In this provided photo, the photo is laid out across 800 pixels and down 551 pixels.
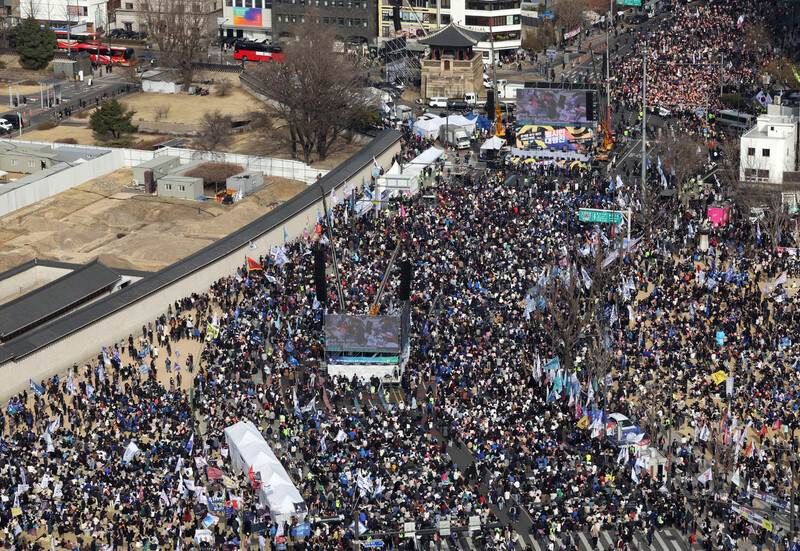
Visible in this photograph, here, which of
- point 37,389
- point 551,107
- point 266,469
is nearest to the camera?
point 266,469

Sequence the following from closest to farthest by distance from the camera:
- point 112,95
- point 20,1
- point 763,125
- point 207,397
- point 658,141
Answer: point 207,397
point 763,125
point 658,141
point 112,95
point 20,1

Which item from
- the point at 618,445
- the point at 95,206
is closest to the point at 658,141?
the point at 95,206

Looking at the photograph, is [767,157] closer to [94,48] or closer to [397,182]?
[397,182]

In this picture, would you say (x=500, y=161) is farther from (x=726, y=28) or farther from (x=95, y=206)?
(x=726, y=28)

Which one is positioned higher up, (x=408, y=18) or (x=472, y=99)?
(x=408, y=18)

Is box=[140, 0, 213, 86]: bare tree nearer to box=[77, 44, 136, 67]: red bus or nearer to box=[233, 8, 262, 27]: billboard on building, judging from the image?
box=[77, 44, 136, 67]: red bus

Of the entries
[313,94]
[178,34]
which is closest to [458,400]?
[313,94]

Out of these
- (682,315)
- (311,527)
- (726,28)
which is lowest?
(311,527)
